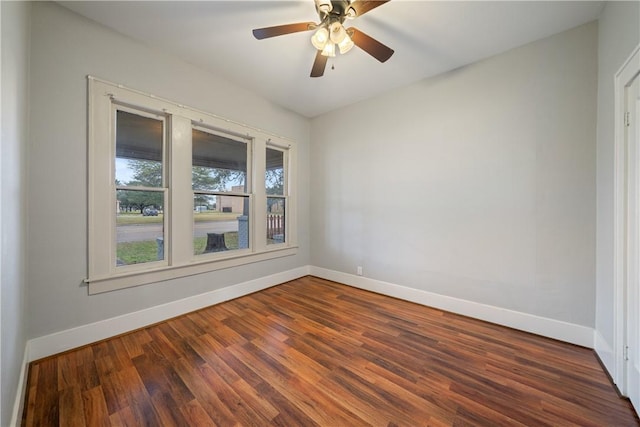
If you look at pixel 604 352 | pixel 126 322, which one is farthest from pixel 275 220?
pixel 604 352

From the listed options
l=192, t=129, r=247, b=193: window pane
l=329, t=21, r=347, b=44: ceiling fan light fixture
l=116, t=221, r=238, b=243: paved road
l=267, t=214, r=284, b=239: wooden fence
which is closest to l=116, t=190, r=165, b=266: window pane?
l=116, t=221, r=238, b=243: paved road

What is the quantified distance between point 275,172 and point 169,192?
166 cm

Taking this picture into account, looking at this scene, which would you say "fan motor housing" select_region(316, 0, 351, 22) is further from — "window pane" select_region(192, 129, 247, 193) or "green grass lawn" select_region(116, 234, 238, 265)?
"green grass lawn" select_region(116, 234, 238, 265)

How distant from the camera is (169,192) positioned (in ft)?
8.36

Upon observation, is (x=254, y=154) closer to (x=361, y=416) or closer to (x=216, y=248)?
(x=216, y=248)

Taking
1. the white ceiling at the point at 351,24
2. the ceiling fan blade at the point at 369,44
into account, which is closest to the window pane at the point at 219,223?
the white ceiling at the point at 351,24

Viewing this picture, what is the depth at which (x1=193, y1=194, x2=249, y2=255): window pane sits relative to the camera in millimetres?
2889

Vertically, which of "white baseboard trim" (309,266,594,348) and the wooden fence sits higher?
the wooden fence

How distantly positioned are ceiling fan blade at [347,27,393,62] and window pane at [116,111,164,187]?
86.2 inches

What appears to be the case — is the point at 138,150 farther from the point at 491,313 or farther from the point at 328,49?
the point at 491,313

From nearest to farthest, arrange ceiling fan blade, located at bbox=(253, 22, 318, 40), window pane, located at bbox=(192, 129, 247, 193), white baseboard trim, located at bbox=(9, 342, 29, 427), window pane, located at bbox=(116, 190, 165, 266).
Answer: white baseboard trim, located at bbox=(9, 342, 29, 427) < ceiling fan blade, located at bbox=(253, 22, 318, 40) < window pane, located at bbox=(116, 190, 165, 266) < window pane, located at bbox=(192, 129, 247, 193)

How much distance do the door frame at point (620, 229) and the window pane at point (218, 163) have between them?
3675 millimetres

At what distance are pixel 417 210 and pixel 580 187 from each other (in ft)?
4.70

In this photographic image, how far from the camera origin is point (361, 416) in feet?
4.39
